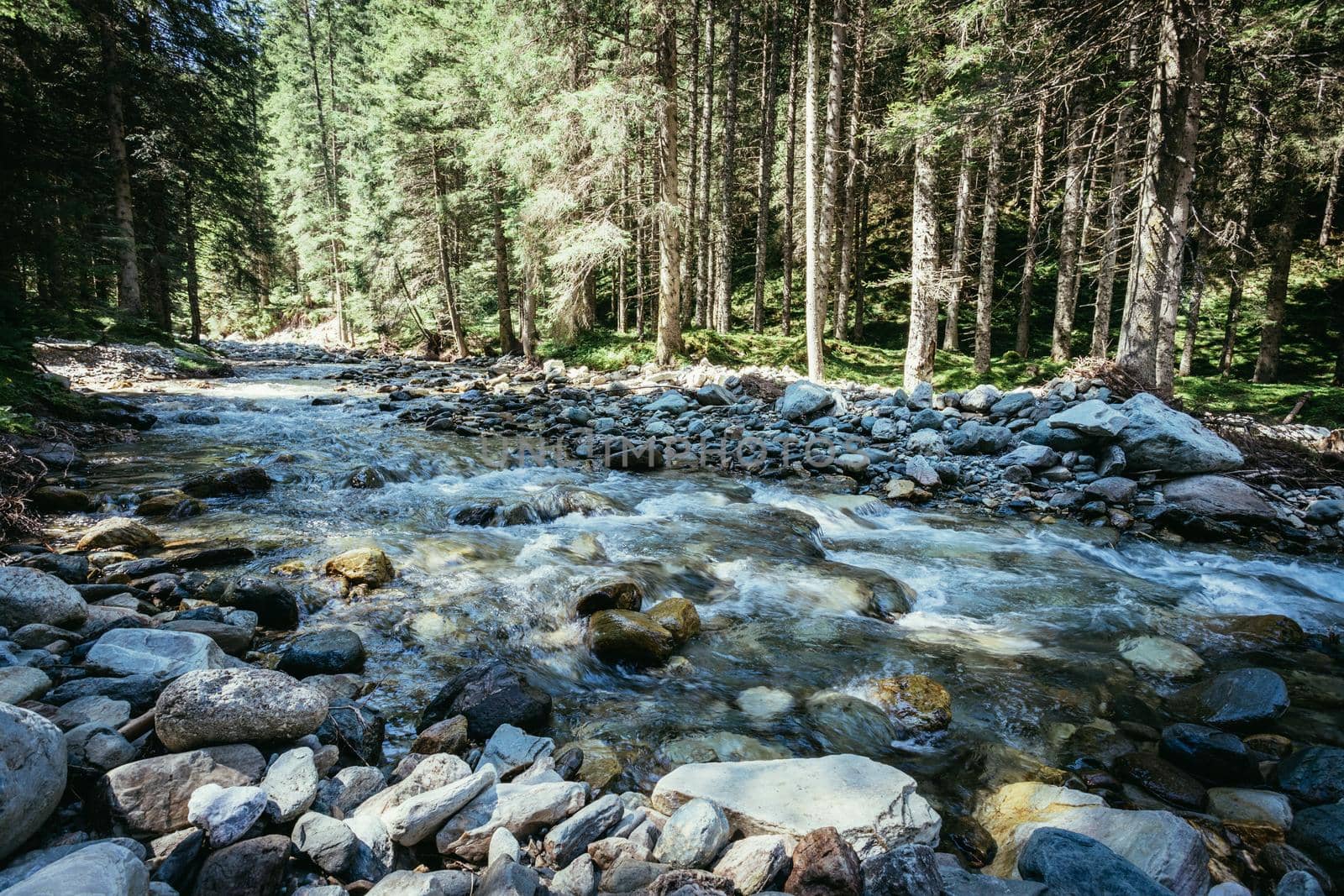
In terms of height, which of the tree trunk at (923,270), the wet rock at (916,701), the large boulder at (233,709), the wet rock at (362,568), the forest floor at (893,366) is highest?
the tree trunk at (923,270)

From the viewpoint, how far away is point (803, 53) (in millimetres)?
22516

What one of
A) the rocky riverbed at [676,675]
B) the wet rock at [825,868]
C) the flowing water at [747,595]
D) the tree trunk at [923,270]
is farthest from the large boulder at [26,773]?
the tree trunk at [923,270]

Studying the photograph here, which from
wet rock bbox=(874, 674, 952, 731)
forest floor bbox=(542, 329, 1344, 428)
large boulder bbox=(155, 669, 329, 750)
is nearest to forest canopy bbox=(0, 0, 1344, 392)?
forest floor bbox=(542, 329, 1344, 428)

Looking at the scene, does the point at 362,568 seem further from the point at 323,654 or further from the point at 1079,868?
the point at 1079,868

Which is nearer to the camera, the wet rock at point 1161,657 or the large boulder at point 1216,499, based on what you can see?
the wet rock at point 1161,657

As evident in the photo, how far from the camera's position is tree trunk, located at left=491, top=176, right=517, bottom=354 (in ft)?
64.5

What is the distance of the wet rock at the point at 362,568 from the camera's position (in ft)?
14.9

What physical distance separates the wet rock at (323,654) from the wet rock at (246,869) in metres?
1.50

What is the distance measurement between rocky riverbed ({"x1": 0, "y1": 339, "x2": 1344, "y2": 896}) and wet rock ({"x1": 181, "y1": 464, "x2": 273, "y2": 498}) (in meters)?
0.05

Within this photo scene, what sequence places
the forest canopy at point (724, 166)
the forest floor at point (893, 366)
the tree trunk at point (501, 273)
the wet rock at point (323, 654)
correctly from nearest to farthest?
the wet rock at point (323, 654)
the forest canopy at point (724, 166)
the forest floor at point (893, 366)
the tree trunk at point (501, 273)

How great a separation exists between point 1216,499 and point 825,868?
746cm

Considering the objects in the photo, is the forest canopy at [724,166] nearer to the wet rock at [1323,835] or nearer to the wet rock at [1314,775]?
the wet rock at [1314,775]

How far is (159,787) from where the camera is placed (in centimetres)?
209

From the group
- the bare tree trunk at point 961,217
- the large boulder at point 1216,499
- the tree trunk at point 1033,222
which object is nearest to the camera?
the large boulder at point 1216,499
